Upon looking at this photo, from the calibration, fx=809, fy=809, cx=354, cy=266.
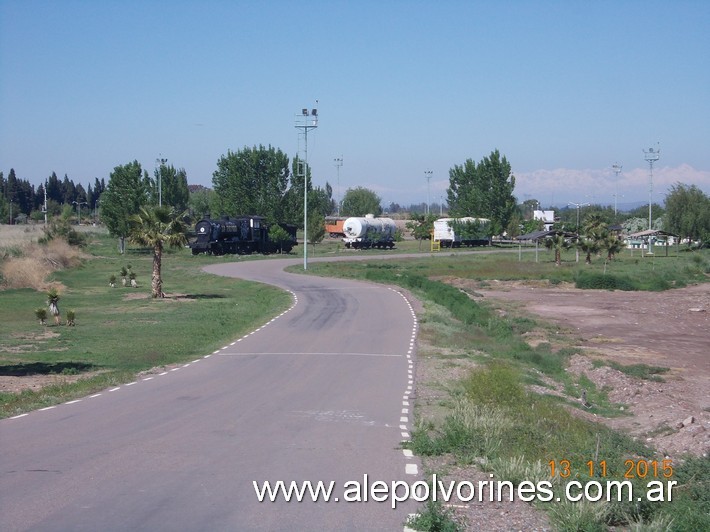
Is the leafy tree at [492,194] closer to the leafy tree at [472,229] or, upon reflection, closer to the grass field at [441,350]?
the leafy tree at [472,229]

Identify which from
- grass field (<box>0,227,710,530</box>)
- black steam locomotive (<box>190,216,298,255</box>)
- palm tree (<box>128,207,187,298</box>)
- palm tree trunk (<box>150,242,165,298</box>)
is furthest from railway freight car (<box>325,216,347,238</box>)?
palm tree trunk (<box>150,242,165,298</box>)

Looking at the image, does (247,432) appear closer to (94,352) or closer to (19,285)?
(94,352)

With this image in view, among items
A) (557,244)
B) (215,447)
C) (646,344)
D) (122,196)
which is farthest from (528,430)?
(122,196)

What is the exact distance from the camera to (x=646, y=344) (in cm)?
3391

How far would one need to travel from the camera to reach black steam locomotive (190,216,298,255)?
256 ft

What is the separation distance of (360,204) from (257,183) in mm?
87804

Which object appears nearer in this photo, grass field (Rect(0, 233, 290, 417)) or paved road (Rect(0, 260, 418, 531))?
paved road (Rect(0, 260, 418, 531))

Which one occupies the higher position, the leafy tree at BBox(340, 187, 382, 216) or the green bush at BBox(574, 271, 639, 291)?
the leafy tree at BBox(340, 187, 382, 216)

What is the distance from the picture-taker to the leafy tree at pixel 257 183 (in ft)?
336

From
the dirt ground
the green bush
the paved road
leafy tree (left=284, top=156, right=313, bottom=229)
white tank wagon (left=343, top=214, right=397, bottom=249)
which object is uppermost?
leafy tree (left=284, top=156, right=313, bottom=229)

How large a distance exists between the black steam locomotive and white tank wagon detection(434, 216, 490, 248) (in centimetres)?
2523

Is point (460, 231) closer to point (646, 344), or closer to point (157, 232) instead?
point (157, 232)

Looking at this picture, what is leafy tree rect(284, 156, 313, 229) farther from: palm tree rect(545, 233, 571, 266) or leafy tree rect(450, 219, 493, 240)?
palm tree rect(545, 233, 571, 266)
